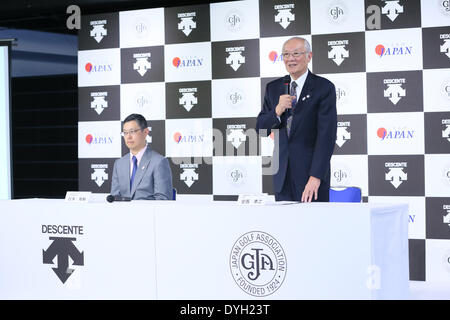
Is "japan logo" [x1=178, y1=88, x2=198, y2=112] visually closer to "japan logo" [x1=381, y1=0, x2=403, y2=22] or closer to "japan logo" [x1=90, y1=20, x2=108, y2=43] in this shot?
"japan logo" [x1=90, y1=20, x2=108, y2=43]

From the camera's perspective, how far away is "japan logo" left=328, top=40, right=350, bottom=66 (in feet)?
12.5

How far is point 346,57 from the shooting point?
379cm

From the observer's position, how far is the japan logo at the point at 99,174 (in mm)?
4348

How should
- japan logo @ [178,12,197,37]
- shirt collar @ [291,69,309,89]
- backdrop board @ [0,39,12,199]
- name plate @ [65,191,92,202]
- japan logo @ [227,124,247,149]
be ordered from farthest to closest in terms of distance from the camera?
backdrop board @ [0,39,12,199] < japan logo @ [178,12,197,37] < japan logo @ [227,124,247,149] < shirt collar @ [291,69,309,89] < name plate @ [65,191,92,202]

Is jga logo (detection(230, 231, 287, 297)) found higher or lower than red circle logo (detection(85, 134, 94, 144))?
lower

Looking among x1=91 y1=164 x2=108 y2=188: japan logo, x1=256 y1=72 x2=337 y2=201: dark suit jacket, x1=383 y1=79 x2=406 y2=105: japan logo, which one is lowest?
x1=91 y1=164 x2=108 y2=188: japan logo

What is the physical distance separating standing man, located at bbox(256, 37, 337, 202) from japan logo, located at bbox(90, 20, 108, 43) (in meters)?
2.26

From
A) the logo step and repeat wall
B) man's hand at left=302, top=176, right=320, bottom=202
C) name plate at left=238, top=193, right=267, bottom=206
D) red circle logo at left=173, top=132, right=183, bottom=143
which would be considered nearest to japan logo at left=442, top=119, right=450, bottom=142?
the logo step and repeat wall

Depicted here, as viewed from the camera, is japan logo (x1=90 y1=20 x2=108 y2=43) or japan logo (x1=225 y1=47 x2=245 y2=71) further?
japan logo (x1=90 y1=20 x2=108 y2=43)

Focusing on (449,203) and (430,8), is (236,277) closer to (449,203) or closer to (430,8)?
(449,203)

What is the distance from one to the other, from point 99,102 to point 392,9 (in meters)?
2.33

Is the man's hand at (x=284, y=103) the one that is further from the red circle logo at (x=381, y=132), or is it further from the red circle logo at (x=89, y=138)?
the red circle logo at (x=89, y=138)

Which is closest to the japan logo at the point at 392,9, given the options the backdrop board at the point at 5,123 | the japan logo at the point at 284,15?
the japan logo at the point at 284,15

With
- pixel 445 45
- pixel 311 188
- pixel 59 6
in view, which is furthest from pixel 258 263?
pixel 59 6
